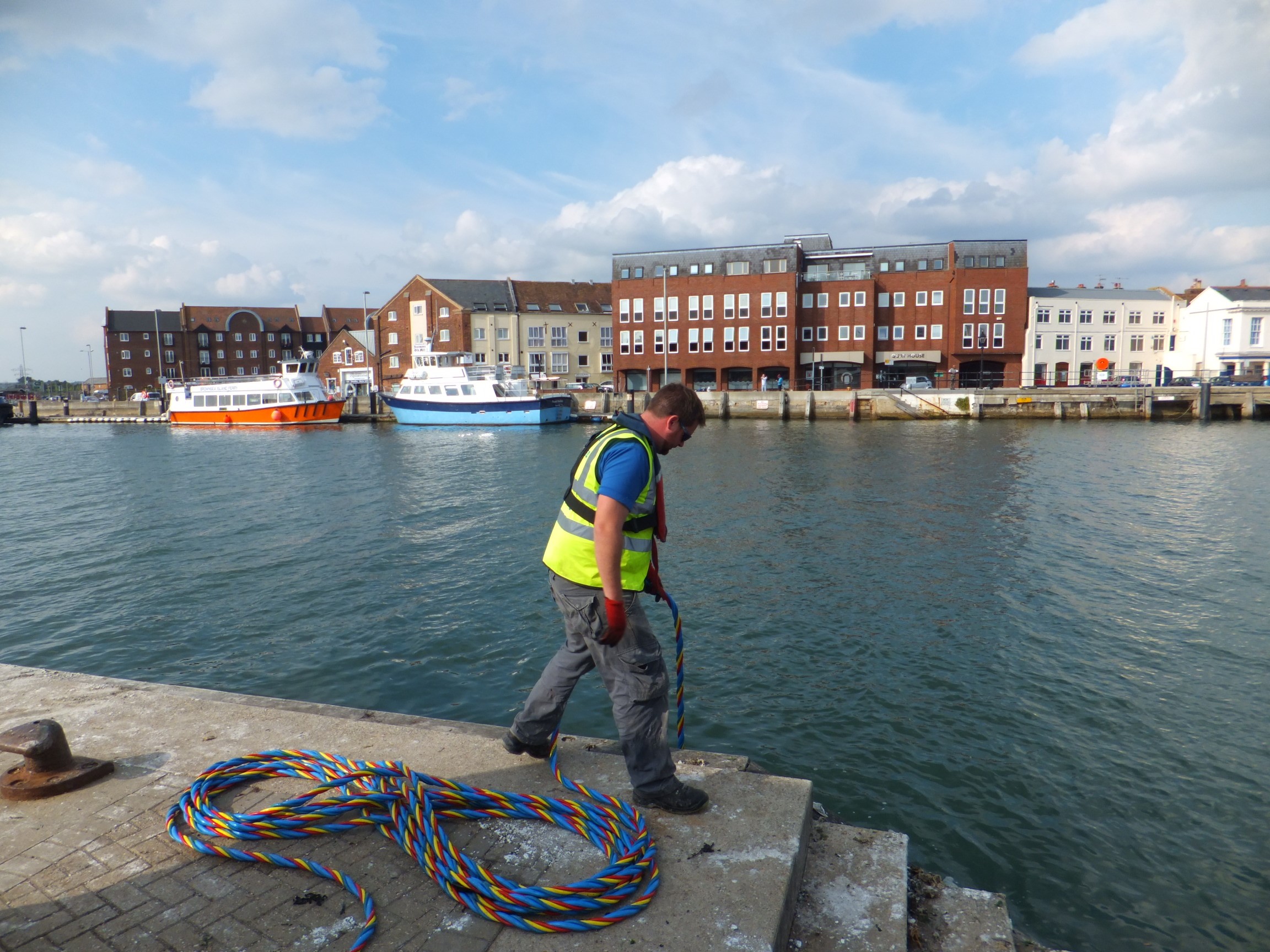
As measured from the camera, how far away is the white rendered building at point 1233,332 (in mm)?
59500

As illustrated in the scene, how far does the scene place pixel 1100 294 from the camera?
63.9m

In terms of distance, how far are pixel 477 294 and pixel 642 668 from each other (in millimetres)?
74576

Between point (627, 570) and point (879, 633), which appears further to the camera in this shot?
point (879, 633)

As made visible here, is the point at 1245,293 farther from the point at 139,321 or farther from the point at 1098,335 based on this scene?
the point at 139,321

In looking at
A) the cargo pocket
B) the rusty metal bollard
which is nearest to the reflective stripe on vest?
the cargo pocket

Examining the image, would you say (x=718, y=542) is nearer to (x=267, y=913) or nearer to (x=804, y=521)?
(x=804, y=521)

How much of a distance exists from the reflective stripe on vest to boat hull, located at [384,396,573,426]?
4738 cm

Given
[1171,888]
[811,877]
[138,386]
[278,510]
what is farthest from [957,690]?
[138,386]

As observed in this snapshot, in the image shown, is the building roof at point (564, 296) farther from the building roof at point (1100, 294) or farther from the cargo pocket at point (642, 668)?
the cargo pocket at point (642, 668)

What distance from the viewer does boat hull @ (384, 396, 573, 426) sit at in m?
51.5

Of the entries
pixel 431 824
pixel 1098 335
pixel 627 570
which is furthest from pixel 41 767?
pixel 1098 335

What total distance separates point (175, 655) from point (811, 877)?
29.3ft

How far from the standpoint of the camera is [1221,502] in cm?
1933

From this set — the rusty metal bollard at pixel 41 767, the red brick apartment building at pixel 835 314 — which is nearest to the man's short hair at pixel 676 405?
the rusty metal bollard at pixel 41 767
